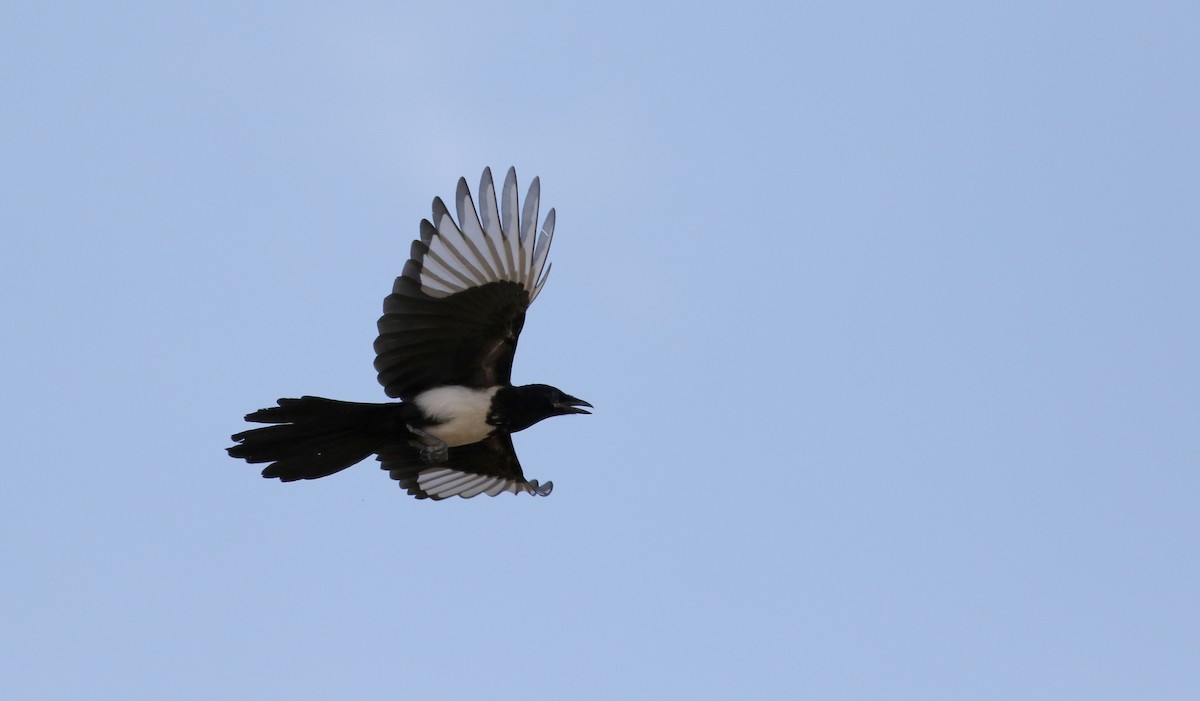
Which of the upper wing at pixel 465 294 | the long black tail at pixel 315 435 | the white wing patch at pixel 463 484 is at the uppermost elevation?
the upper wing at pixel 465 294

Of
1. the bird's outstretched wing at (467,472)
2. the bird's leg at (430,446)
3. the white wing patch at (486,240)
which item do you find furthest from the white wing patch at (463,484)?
the white wing patch at (486,240)

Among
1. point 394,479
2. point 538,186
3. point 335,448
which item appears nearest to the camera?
point 538,186

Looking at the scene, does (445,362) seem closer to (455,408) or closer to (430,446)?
(455,408)

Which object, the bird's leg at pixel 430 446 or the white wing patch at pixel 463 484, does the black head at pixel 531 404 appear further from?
the white wing patch at pixel 463 484

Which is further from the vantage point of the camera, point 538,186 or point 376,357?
point 376,357

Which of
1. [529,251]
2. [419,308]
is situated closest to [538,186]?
[529,251]

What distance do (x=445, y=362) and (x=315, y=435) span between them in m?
0.93

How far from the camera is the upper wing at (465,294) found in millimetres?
7453

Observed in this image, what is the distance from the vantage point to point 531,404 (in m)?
8.23

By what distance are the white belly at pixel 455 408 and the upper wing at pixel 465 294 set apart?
0.06 m

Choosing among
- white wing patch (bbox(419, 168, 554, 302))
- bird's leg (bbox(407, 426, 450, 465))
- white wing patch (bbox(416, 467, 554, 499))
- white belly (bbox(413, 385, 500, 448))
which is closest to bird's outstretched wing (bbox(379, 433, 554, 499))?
white wing patch (bbox(416, 467, 554, 499))

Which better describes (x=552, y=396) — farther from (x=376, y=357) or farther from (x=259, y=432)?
(x=259, y=432)

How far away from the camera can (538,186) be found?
738 centimetres

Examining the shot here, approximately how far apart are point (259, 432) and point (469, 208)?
1.83 m
